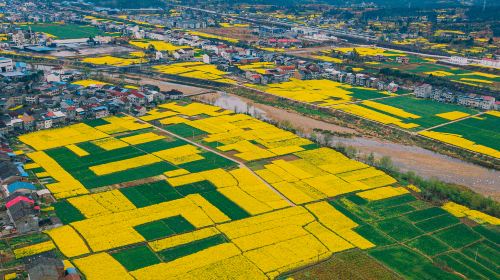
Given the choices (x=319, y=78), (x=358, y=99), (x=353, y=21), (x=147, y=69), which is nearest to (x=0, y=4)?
(x=147, y=69)

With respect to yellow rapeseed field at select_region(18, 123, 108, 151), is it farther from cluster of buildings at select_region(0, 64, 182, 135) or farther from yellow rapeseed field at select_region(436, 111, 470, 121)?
yellow rapeseed field at select_region(436, 111, 470, 121)

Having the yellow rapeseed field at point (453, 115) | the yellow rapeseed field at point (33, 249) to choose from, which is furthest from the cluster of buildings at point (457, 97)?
the yellow rapeseed field at point (33, 249)

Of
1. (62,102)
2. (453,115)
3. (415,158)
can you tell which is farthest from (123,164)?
(453,115)

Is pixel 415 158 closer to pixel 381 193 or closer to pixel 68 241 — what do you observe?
pixel 381 193

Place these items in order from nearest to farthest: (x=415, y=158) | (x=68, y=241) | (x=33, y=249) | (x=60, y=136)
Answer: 1. (x=33, y=249)
2. (x=68, y=241)
3. (x=415, y=158)
4. (x=60, y=136)

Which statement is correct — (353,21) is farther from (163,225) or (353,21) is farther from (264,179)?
(163,225)
